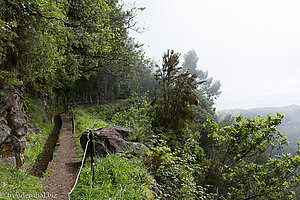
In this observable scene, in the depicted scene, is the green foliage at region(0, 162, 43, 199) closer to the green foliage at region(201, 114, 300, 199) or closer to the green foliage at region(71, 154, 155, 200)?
the green foliage at region(71, 154, 155, 200)

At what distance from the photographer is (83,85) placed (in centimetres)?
2161

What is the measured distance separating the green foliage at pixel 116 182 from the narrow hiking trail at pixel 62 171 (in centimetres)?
52

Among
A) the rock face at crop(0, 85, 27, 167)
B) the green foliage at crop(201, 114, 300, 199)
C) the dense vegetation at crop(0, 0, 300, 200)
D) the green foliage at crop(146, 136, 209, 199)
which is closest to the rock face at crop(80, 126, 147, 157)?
the dense vegetation at crop(0, 0, 300, 200)

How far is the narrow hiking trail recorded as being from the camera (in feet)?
12.1

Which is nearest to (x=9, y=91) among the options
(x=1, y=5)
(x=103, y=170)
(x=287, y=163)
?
(x=1, y=5)

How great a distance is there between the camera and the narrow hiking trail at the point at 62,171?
12.1 ft

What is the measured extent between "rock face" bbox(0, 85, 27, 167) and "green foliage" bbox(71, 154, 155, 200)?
89.2 inches

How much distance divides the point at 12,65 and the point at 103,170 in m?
5.12

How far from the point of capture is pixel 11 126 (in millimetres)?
4738

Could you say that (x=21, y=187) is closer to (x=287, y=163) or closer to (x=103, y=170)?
(x=103, y=170)

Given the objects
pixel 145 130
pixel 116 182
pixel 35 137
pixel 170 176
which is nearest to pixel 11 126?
pixel 35 137

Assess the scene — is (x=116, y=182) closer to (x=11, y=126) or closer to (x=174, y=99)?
(x=11, y=126)

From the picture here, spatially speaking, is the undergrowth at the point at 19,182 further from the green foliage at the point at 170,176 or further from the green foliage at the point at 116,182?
the green foliage at the point at 170,176

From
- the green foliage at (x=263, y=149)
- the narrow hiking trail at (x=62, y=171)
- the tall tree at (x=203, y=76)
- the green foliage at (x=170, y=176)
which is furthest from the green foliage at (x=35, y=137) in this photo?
the tall tree at (x=203, y=76)
